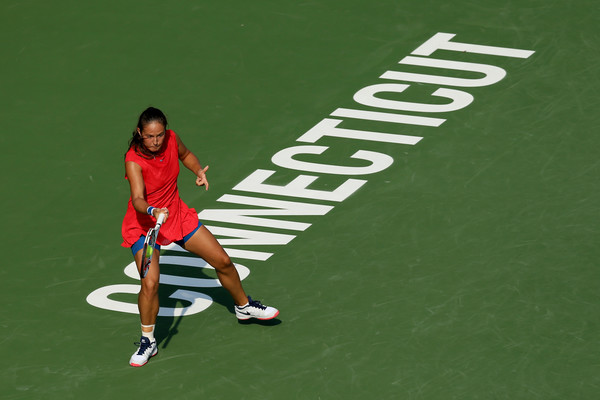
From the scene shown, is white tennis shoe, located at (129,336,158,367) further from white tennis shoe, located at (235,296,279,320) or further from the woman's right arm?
the woman's right arm

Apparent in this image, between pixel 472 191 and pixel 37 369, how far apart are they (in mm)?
4854

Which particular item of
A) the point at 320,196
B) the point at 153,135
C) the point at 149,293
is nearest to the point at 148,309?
the point at 149,293

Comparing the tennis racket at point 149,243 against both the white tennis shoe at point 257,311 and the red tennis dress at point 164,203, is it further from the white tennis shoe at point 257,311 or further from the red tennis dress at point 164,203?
the white tennis shoe at point 257,311

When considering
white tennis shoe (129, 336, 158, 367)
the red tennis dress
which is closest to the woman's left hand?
the red tennis dress

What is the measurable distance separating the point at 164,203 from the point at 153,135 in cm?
66

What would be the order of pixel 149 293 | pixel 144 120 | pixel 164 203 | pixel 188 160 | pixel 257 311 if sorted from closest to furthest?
pixel 144 120 < pixel 149 293 < pixel 164 203 < pixel 188 160 < pixel 257 311

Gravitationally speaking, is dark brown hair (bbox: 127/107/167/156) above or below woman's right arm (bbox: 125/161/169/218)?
above

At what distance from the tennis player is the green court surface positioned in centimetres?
47

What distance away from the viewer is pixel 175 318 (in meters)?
11.9

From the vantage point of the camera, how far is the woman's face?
35.1 feet

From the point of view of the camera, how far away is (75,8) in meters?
18.1

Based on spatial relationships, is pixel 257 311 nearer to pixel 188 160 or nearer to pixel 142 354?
pixel 142 354

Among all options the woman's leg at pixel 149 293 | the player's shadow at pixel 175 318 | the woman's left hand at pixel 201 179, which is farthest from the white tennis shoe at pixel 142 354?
the woman's left hand at pixel 201 179

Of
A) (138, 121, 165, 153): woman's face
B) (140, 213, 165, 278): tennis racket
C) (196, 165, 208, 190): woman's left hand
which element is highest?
(138, 121, 165, 153): woman's face
